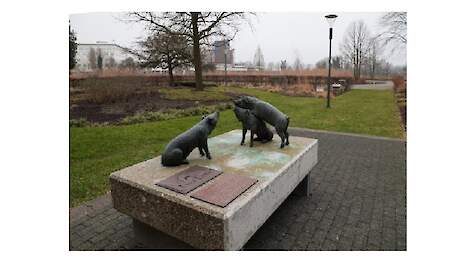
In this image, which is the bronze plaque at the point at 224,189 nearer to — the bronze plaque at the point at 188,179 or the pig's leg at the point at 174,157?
the bronze plaque at the point at 188,179

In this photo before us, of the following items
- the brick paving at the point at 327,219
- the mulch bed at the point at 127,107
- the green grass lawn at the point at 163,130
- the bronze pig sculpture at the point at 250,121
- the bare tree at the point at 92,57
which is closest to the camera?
the brick paving at the point at 327,219

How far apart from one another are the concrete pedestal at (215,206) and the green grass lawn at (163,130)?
1444 millimetres

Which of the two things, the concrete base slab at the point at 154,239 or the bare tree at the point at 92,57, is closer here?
the concrete base slab at the point at 154,239

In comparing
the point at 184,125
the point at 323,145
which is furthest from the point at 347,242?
the point at 184,125

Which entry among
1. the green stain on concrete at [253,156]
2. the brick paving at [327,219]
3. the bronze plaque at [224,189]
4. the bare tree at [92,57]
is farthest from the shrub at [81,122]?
the bronze plaque at [224,189]

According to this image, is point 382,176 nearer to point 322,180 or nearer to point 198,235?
point 322,180

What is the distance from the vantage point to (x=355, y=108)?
1031 centimetres

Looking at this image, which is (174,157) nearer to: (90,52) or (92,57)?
(90,52)

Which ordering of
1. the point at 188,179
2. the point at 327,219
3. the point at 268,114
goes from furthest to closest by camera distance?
the point at 268,114 < the point at 327,219 < the point at 188,179

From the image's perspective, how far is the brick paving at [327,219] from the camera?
2729mm

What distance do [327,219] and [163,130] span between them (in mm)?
5292

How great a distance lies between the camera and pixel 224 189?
2334 millimetres

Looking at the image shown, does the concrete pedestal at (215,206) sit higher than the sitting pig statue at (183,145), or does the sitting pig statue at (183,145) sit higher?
the sitting pig statue at (183,145)

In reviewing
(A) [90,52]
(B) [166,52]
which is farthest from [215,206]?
(B) [166,52]
